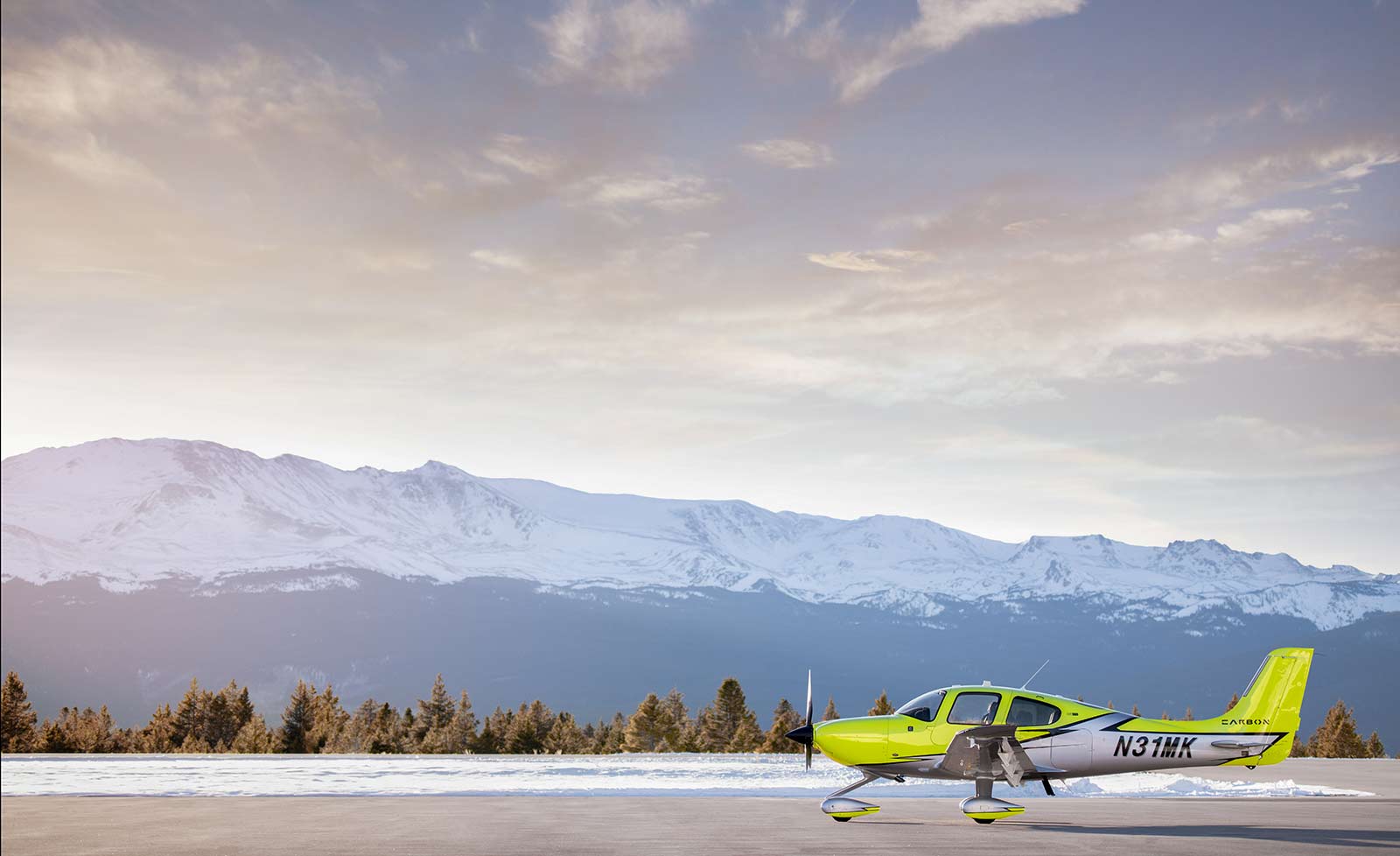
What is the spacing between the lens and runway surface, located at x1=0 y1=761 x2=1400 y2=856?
20.0m

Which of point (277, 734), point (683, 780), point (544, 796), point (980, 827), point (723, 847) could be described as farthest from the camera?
point (277, 734)

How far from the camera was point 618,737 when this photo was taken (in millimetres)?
A: 128375

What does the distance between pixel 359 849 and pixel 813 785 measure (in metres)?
19.5

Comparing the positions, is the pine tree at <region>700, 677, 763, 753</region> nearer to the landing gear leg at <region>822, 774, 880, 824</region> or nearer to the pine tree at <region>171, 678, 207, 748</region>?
the pine tree at <region>171, 678, 207, 748</region>

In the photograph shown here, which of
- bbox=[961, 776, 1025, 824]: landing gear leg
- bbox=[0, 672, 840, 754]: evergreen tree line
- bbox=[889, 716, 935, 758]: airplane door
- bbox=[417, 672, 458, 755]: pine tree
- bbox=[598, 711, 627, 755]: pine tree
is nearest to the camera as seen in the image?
bbox=[961, 776, 1025, 824]: landing gear leg

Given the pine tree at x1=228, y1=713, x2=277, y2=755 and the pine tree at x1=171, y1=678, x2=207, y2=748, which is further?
the pine tree at x1=171, y1=678, x2=207, y2=748

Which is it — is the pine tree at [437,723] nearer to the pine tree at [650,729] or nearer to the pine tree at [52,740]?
the pine tree at [650,729]

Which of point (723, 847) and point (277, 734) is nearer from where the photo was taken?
point (723, 847)

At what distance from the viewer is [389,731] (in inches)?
4183

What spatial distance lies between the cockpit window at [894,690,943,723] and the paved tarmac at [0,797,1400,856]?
222 cm

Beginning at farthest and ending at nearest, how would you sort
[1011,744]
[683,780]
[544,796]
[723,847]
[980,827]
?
[683,780] → [544,796] → [1011,744] → [980,827] → [723,847]

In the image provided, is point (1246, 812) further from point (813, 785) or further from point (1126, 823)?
point (813, 785)

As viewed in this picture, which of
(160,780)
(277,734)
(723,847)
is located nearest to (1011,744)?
(723,847)

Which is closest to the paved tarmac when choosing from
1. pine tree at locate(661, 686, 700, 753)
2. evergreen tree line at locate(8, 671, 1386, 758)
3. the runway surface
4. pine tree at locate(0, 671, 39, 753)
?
the runway surface
